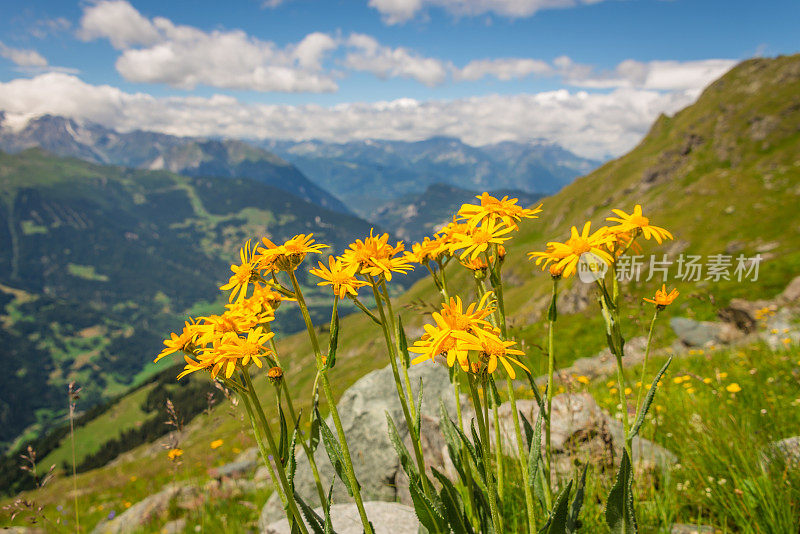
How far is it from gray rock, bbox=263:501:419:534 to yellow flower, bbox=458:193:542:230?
3598 mm

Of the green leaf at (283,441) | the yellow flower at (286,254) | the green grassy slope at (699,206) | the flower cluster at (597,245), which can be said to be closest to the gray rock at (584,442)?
the green grassy slope at (699,206)

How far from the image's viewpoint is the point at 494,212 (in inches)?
123

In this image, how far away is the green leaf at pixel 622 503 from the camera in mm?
2544

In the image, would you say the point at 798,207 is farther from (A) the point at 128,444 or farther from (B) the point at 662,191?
(A) the point at 128,444

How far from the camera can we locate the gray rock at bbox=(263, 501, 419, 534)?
472cm

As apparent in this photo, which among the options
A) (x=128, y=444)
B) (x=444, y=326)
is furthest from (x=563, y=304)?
(x=128, y=444)

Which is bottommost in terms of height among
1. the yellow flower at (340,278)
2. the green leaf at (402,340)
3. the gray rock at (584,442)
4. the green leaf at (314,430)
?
the gray rock at (584,442)

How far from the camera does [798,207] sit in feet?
271

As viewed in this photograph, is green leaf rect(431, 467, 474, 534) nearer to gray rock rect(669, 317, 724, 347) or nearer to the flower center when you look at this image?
the flower center

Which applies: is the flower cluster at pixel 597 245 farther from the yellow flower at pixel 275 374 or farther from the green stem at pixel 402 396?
the yellow flower at pixel 275 374

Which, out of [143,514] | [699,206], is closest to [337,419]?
[143,514]

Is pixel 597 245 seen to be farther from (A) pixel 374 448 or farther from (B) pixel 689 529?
(A) pixel 374 448

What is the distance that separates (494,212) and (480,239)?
414 mm

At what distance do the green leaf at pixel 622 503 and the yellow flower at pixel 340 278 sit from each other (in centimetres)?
197
